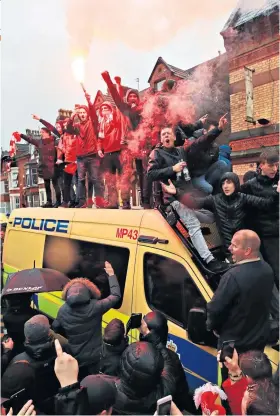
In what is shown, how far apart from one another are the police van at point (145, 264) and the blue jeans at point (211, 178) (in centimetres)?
46

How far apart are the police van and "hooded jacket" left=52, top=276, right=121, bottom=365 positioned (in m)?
0.25

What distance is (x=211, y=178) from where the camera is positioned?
131 inches

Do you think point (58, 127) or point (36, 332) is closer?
point (36, 332)

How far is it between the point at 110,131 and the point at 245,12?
74.1 inches

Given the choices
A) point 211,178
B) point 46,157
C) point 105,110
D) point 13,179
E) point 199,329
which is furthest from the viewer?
point 46,157

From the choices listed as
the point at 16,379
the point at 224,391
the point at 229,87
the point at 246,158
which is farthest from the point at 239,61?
the point at 16,379

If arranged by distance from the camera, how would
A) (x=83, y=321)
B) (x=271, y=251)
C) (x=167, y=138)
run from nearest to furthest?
(x=271, y=251) → (x=83, y=321) → (x=167, y=138)

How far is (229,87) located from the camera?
3.09 m

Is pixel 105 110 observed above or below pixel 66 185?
above

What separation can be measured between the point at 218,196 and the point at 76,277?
173 cm

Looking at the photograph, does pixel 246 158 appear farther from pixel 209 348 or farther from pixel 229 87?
pixel 209 348

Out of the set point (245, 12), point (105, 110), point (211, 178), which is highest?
point (245, 12)

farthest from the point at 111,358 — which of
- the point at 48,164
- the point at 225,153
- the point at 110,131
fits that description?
the point at 48,164

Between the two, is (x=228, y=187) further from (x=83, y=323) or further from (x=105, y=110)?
(x=105, y=110)
